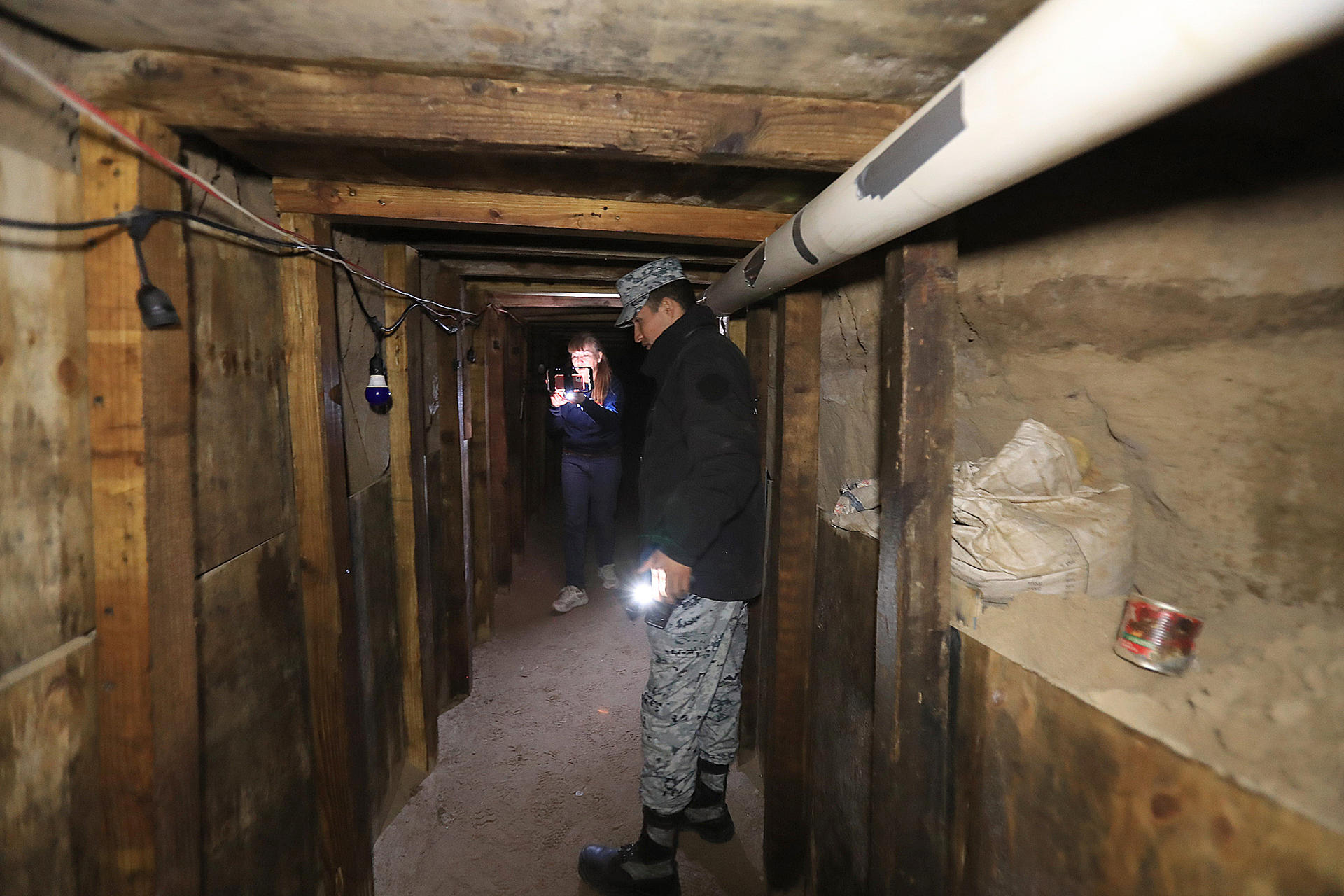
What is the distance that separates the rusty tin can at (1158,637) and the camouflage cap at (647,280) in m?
1.75

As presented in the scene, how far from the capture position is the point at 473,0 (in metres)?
0.90

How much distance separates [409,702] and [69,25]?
2.63m

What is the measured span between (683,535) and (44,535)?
1.43m

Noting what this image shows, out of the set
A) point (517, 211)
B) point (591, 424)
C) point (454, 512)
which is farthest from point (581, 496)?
point (517, 211)

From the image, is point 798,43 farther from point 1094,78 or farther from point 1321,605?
point 1321,605

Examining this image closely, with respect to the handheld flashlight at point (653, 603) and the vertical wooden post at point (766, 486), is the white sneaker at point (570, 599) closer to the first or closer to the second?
the vertical wooden post at point (766, 486)

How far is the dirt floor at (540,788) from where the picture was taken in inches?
91.3

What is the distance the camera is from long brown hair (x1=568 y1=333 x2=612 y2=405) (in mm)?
4574

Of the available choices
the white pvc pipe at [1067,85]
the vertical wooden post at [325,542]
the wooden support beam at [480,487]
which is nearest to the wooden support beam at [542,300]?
→ the wooden support beam at [480,487]

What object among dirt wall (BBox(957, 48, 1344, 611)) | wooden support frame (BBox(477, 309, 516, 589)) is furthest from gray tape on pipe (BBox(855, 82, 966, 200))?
wooden support frame (BBox(477, 309, 516, 589))

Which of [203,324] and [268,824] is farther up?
[203,324]

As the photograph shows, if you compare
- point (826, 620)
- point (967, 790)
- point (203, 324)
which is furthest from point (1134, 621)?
point (203, 324)

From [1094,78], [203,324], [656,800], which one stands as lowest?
[656,800]

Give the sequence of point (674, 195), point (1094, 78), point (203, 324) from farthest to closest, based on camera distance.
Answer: point (674, 195) < point (203, 324) < point (1094, 78)
